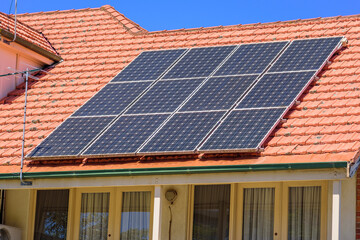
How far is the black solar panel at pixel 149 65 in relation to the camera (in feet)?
66.2

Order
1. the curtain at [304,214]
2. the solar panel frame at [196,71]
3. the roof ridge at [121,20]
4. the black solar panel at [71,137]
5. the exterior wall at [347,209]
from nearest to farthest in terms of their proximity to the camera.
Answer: the exterior wall at [347,209] → the curtain at [304,214] → the black solar panel at [71,137] → the solar panel frame at [196,71] → the roof ridge at [121,20]

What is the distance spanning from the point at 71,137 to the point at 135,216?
2.11 meters

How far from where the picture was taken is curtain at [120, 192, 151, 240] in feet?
57.3

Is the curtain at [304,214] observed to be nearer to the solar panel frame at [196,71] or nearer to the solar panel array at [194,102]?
the solar panel array at [194,102]

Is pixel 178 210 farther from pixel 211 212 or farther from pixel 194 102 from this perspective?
pixel 194 102

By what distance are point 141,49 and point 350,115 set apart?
288 inches

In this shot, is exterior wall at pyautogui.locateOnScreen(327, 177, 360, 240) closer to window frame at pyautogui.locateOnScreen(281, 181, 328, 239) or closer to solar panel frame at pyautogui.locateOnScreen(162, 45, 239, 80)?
window frame at pyautogui.locateOnScreen(281, 181, 328, 239)

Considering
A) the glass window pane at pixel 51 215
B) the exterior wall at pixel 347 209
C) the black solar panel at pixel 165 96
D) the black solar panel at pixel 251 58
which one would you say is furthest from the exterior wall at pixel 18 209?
the exterior wall at pixel 347 209

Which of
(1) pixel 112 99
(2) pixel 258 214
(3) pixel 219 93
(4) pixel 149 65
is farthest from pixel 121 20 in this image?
(2) pixel 258 214

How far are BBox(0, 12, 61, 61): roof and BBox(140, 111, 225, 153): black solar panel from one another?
5832 mm

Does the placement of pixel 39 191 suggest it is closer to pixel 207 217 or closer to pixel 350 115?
pixel 207 217

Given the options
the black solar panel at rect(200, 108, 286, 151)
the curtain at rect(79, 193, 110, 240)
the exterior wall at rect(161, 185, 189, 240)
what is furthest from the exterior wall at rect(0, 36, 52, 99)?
the black solar panel at rect(200, 108, 286, 151)

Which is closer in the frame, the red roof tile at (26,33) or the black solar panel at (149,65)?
the black solar panel at (149,65)

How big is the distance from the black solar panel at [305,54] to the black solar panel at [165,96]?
74.1 inches
